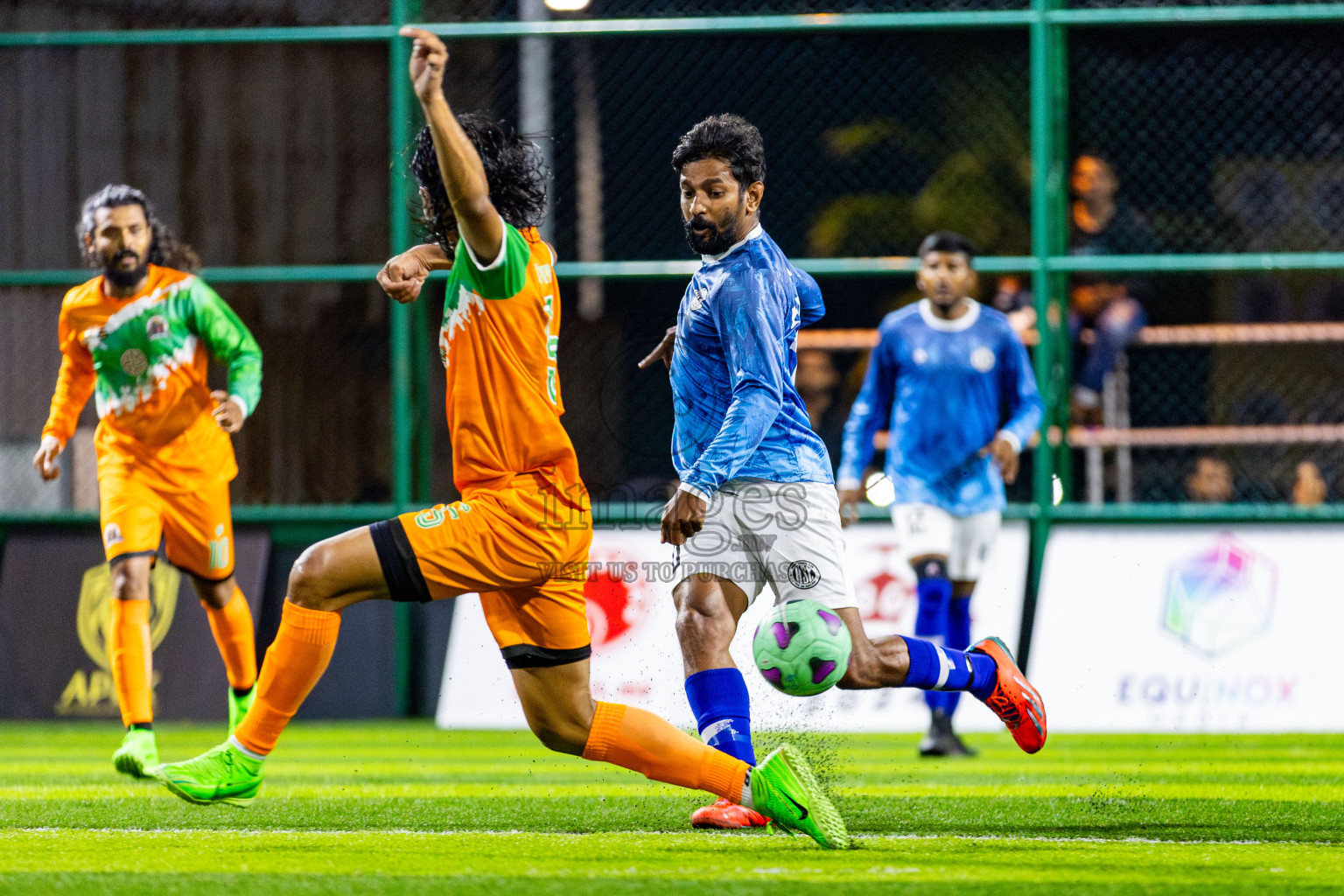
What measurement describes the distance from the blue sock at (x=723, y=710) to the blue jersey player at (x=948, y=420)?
272 centimetres

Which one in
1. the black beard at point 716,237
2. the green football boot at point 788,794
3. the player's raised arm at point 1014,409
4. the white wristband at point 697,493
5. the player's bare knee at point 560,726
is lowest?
the green football boot at point 788,794

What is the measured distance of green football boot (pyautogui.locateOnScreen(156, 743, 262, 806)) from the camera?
445 cm

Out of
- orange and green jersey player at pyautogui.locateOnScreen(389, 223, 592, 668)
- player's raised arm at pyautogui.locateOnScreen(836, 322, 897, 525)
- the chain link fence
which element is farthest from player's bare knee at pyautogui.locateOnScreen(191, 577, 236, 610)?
the chain link fence

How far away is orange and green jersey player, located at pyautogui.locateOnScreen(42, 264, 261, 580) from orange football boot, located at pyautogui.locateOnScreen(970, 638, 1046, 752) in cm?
317

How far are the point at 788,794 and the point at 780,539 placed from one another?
85 cm

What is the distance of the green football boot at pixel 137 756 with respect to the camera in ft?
19.3

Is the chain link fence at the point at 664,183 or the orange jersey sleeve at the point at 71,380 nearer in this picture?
the orange jersey sleeve at the point at 71,380

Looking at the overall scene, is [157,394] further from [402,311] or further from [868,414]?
[402,311]

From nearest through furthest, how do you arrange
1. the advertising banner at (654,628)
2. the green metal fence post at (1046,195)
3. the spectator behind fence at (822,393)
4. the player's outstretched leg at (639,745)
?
the player's outstretched leg at (639,745)
the advertising banner at (654,628)
the green metal fence post at (1046,195)
the spectator behind fence at (822,393)

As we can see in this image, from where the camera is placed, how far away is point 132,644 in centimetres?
641

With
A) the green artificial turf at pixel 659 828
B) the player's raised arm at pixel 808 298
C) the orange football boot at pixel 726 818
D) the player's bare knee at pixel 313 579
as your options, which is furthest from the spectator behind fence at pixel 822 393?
the player's bare knee at pixel 313 579

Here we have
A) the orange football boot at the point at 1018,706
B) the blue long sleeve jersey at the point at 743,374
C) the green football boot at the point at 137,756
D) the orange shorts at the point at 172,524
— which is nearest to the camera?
the blue long sleeve jersey at the point at 743,374

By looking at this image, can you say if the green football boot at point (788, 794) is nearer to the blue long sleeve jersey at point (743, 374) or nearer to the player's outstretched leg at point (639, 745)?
the player's outstretched leg at point (639, 745)

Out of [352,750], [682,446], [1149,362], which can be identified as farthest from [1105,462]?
[682,446]
